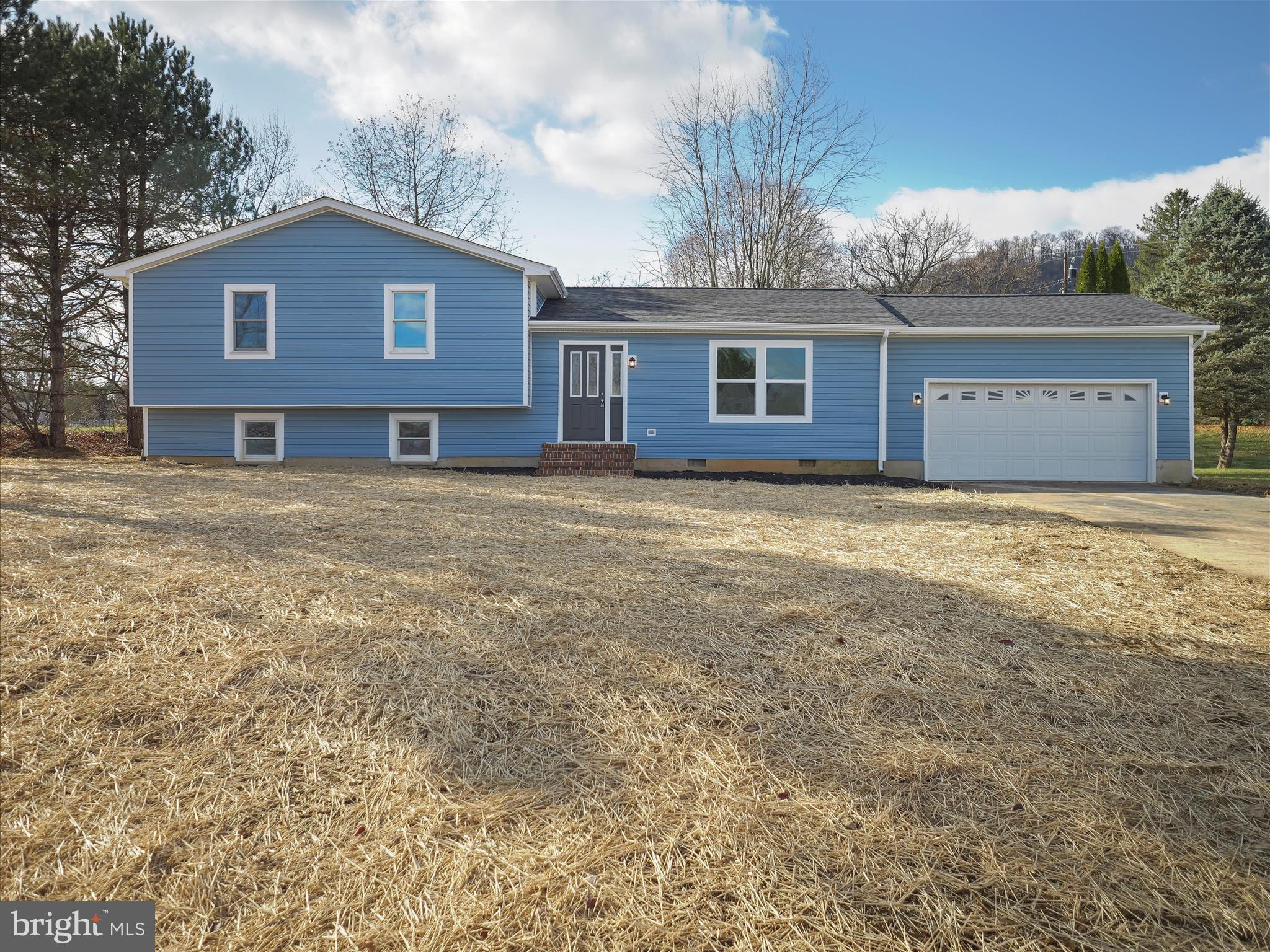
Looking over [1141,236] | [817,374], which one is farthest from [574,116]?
[1141,236]

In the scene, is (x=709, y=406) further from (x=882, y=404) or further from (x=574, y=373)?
(x=882, y=404)

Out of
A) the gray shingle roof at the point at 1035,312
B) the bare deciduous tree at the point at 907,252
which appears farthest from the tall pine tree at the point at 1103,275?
the gray shingle roof at the point at 1035,312

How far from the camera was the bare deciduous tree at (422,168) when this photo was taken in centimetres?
2181

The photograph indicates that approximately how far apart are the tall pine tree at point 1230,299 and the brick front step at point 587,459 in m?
17.9

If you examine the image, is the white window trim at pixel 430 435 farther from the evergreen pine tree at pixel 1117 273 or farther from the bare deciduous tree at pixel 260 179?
the evergreen pine tree at pixel 1117 273

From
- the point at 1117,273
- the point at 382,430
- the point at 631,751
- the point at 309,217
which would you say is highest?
the point at 1117,273

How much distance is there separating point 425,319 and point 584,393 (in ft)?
10.4

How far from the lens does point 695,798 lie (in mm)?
1942

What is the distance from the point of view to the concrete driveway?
5074 millimetres

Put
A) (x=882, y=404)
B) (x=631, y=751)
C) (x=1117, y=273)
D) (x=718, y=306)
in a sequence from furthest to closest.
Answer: (x=1117, y=273) < (x=718, y=306) < (x=882, y=404) < (x=631, y=751)

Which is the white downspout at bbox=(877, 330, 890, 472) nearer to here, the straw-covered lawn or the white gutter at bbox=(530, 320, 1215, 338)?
the white gutter at bbox=(530, 320, 1215, 338)

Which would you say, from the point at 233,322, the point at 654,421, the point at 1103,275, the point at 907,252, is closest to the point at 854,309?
the point at 654,421

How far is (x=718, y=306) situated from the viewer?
13516 mm

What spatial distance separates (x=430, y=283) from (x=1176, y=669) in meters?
12.0
